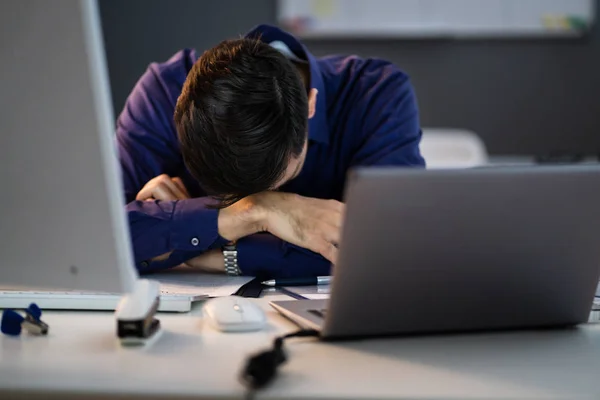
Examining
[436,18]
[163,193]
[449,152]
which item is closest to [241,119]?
[163,193]

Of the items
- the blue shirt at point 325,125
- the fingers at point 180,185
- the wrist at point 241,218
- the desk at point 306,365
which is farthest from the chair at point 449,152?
the desk at point 306,365

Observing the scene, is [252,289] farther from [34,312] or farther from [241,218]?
[34,312]

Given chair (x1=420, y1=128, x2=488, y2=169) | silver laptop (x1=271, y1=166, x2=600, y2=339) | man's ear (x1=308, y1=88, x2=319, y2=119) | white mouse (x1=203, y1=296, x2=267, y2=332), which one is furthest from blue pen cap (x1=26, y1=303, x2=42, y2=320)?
chair (x1=420, y1=128, x2=488, y2=169)

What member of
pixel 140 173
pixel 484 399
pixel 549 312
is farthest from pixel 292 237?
pixel 484 399

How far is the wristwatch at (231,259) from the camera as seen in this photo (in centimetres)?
141

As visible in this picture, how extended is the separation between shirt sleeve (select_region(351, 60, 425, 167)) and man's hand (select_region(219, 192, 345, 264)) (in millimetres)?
254

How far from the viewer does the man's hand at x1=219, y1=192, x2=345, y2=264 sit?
136 cm

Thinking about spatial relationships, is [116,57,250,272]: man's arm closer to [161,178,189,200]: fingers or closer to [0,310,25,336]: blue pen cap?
[161,178,189,200]: fingers

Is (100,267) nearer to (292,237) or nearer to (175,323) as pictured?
(175,323)

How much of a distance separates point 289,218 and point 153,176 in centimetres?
39

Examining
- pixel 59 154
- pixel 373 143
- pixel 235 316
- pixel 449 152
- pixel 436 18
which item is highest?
pixel 436 18

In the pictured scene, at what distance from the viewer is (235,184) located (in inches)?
50.2

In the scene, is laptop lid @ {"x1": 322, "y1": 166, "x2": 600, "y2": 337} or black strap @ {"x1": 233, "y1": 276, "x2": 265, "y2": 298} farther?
black strap @ {"x1": 233, "y1": 276, "x2": 265, "y2": 298}

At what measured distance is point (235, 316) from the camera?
919 millimetres
